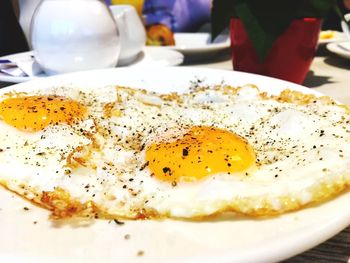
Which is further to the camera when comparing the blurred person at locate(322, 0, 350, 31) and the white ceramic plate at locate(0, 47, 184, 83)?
the white ceramic plate at locate(0, 47, 184, 83)

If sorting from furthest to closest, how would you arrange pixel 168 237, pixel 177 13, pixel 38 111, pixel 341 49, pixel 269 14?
pixel 177 13, pixel 341 49, pixel 269 14, pixel 38 111, pixel 168 237

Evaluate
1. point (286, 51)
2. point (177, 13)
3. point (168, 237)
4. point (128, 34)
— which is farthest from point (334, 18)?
point (177, 13)

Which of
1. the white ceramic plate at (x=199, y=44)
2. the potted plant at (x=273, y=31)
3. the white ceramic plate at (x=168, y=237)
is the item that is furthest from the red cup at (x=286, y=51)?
the white ceramic plate at (x=168, y=237)

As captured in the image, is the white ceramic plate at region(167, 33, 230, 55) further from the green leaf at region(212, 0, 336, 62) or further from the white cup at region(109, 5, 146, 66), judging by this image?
the green leaf at region(212, 0, 336, 62)

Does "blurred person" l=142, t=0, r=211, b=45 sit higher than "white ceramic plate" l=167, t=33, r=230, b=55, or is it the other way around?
"white ceramic plate" l=167, t=33, r=230, b=55

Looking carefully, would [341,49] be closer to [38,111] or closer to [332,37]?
[332,37]

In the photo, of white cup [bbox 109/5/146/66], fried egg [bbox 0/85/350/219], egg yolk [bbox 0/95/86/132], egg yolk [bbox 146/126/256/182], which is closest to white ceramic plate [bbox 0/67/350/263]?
fried egg [bbox 0/85/350/219]

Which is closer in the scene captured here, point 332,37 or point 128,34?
point 128,34
